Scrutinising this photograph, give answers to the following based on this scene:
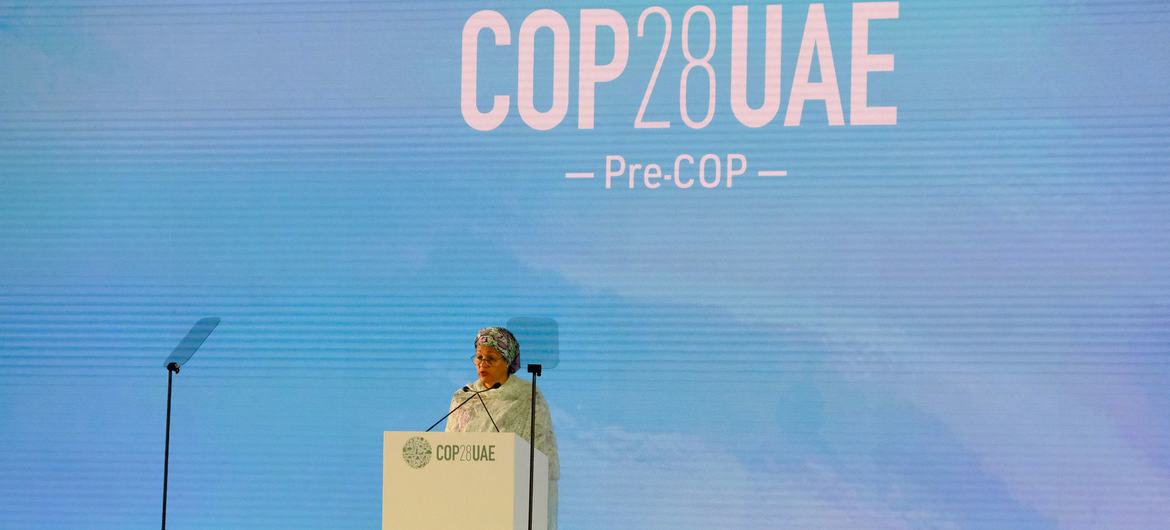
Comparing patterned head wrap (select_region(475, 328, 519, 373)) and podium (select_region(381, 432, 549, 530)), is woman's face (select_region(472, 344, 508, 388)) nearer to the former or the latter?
patterned head wrap (select_region(475, 328, 519, 373))

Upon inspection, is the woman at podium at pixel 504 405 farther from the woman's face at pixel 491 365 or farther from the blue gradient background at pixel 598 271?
the blue gradient background at pixel 598 271

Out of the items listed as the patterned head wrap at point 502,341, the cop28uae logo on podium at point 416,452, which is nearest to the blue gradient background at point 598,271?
the patterned head wrap at point 502,341

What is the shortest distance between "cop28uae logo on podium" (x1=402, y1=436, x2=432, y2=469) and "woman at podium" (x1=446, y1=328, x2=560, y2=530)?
0.78 m

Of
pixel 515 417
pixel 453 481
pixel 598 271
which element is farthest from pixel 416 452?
pixel 598 271

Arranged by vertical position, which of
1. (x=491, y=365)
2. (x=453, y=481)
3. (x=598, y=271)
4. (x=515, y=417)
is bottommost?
(x=453, y=481)

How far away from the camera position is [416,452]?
12.8 feet

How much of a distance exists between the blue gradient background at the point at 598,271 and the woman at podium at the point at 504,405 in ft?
1.84

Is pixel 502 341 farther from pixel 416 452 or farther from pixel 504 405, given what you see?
pixel 416 452

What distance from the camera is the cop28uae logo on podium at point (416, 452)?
3879 mm

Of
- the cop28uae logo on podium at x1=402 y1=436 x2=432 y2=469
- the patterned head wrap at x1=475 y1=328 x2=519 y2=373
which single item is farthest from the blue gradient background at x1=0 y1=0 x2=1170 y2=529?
the cop28uae logo on podium at x1=402 y1=436 x2=432 y2=469

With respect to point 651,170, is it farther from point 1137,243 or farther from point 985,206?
point 1137,243

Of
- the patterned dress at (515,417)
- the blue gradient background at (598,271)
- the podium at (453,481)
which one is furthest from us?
the blue gradient background at (598,271)

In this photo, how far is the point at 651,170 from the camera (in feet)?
17.5

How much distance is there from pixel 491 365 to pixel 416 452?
93 cm
